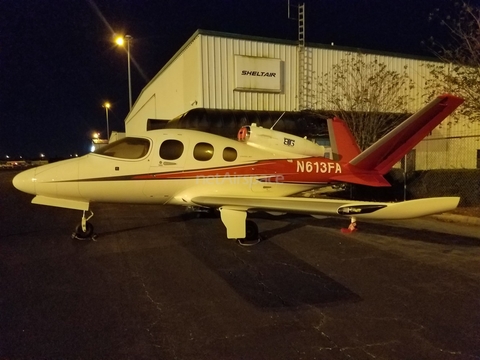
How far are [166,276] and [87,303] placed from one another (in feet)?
4.42

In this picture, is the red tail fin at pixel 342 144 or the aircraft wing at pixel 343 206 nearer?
the aircraft wing at pixel 343 206

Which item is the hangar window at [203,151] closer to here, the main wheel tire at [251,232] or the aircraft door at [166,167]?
the aircraft door at [166,167]

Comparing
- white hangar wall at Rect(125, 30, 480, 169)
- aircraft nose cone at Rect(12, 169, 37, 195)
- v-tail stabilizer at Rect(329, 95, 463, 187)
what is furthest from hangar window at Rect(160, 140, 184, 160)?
white hangar wall at Rect(125, 30, 480, 169)

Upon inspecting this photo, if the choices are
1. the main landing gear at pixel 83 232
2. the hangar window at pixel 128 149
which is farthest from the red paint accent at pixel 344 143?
the main landing gear at pixel 83 232

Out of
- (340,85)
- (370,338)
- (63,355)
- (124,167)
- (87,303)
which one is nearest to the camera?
(63,355)

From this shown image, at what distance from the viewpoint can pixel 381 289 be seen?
5.35m

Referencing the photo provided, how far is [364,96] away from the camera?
16.3 meters

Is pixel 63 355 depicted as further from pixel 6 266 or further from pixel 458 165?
pixel 458 165

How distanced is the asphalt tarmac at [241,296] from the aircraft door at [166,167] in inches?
45.7

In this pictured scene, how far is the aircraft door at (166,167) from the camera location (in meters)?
8.41

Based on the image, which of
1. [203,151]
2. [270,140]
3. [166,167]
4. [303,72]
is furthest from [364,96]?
[166,167]

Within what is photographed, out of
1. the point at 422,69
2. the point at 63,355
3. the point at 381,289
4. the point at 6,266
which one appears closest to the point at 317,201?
the point at 381,289

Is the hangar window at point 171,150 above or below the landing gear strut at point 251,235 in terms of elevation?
above

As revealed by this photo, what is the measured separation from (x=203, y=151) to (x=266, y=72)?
10711mm
